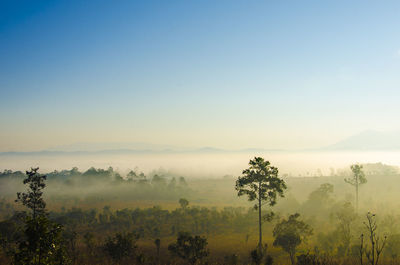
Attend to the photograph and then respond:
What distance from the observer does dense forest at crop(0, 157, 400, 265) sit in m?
35.7

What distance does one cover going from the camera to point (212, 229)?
259 ft

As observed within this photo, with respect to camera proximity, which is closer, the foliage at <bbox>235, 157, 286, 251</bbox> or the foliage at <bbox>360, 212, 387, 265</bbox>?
the foliage at <bbox>360, 212, 387, 265</bbox>

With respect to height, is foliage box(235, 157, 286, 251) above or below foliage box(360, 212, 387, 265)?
above

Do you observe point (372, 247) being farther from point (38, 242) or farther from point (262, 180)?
point (38, 242)

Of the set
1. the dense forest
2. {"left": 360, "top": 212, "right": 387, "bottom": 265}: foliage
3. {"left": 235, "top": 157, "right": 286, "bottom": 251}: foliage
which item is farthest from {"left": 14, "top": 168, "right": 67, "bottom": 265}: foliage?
{"left": 235, "top": 157, "right": 286, "bottom": 251}: foliage

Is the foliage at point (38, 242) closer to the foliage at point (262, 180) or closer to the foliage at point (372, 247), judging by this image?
the foliage at point (372, 247)

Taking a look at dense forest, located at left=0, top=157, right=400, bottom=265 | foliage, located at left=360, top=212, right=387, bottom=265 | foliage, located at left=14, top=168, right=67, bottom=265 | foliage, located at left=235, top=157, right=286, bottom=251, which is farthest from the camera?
foliage, located at left=235, top=157, right=286, bottom=251

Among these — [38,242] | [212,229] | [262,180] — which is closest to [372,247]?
[262,180]

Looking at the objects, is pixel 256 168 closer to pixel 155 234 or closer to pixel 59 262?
pixel 59 262

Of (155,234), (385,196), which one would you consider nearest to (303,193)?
(385,196)

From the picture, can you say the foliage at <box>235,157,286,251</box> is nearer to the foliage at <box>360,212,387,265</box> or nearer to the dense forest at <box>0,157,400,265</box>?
the dense forest at <box>0,157,400,265</box>

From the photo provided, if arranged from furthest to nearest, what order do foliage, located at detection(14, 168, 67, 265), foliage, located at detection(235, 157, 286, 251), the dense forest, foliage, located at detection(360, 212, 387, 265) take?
1. foliage, located at detection(235, 157, 286, 251)
2. the dense forest
3. foliage, located at detection(14, 168, 67, 265)
4. foliage, located at detection(360, 212, 387, 265)

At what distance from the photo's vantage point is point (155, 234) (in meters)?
75.9

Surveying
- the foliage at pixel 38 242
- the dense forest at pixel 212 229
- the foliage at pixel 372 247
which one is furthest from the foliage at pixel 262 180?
the foliage at pixel 38 242
